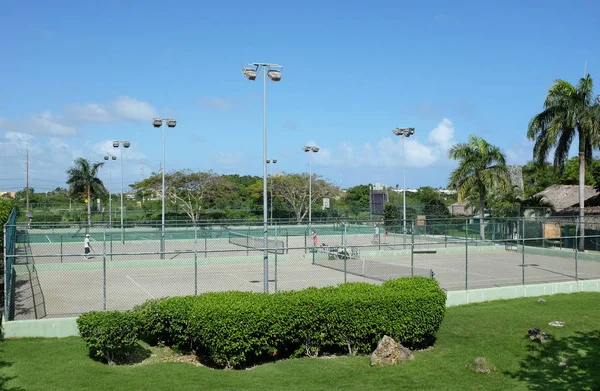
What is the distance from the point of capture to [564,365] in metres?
12.3

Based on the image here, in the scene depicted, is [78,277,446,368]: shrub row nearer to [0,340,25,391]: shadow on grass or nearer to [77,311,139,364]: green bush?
[77,311,139,364]: green bush

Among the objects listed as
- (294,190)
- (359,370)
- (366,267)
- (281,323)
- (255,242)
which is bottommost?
(359,370)

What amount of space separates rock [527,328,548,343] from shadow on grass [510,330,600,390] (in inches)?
6.1

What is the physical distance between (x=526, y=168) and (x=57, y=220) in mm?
56345

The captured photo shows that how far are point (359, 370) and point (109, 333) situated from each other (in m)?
5.41

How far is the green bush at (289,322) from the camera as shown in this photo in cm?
1238

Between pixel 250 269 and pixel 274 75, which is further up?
pixel 274 75

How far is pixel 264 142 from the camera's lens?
1836cm

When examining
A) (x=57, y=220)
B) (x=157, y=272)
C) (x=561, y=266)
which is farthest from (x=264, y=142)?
(x=57, y=220)

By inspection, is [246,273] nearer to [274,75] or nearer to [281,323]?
[274,75]

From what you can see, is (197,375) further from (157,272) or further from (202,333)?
(157,272)

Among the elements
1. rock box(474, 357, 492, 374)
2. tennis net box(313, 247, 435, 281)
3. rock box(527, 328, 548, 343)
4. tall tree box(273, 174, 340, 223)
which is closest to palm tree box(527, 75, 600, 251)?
tennis net box(313, 247, 435, 281)

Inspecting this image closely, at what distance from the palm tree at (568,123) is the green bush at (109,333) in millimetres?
32184

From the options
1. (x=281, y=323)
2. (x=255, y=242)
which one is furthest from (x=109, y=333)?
(x=255, y=242)
